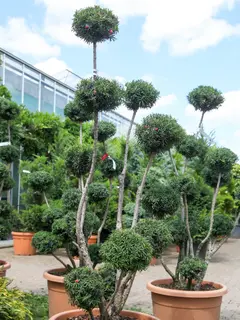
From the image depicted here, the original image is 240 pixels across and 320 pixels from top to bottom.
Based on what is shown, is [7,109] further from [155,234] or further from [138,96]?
[155,234]

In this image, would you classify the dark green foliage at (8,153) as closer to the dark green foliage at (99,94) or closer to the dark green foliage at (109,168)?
the dark green foliage at (109,168)

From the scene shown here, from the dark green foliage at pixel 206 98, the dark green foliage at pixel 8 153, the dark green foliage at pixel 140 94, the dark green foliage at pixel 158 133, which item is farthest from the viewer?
the dark green foliage at pixel 8 153

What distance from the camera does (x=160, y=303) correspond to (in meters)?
3.86

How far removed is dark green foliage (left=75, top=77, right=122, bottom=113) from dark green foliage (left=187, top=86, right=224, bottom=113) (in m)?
1.37

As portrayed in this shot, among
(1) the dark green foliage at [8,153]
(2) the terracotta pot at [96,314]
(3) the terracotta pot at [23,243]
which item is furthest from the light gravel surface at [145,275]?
(2) the terracotta pot at [96,314]

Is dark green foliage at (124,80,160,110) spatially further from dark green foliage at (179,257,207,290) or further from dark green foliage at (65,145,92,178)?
dark green foliage at (179,257,207,290)

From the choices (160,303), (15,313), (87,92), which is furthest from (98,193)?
(15,313)

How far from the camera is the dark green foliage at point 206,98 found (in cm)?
439

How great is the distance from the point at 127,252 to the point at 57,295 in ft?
5.72

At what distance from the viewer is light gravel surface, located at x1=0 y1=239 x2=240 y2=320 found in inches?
208

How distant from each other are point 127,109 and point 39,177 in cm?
185

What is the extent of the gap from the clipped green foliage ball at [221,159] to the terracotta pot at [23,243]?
17.5ft

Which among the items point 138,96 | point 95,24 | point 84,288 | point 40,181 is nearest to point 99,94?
point 138,96

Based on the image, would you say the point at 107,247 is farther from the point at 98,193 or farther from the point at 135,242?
the point at 98,193
